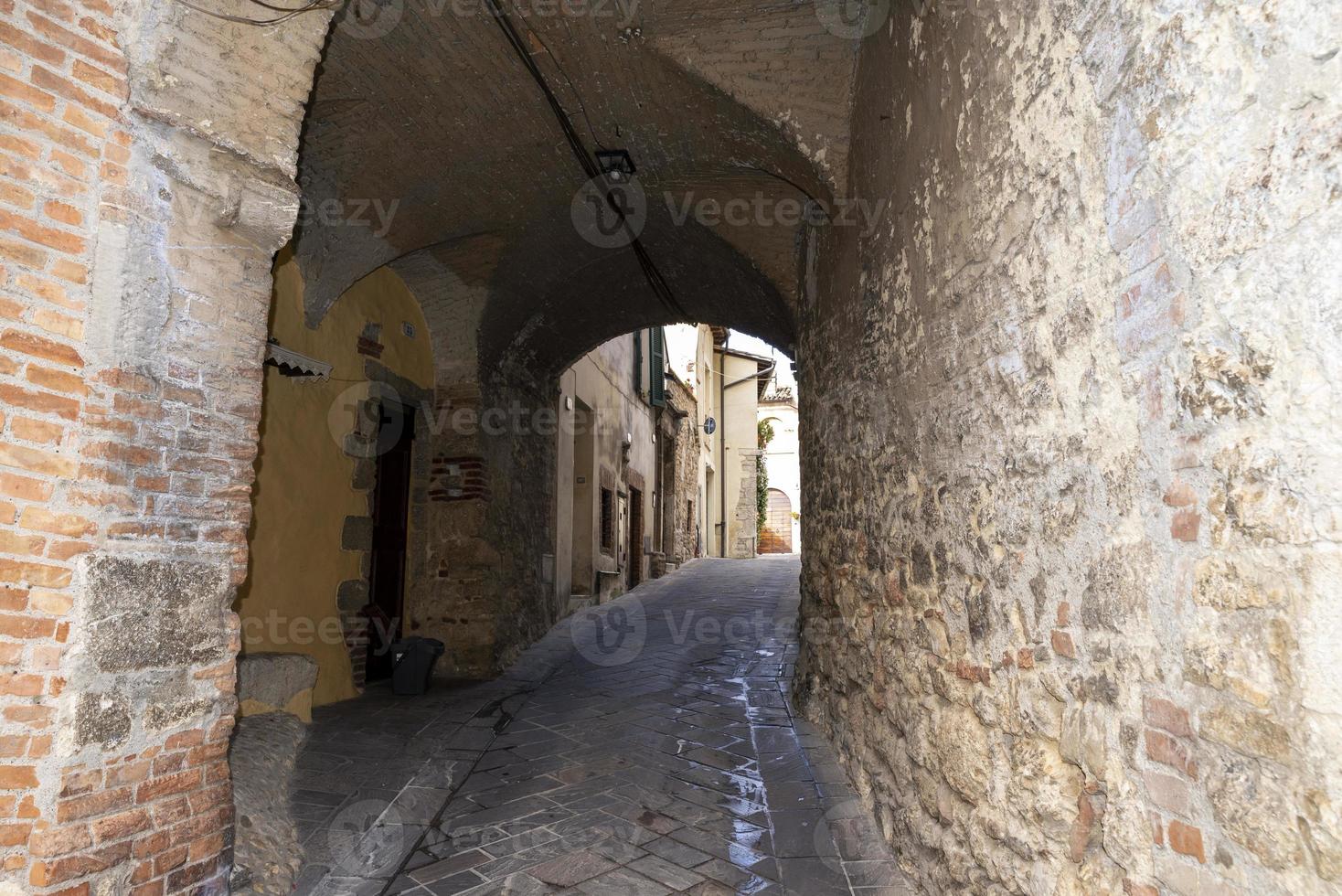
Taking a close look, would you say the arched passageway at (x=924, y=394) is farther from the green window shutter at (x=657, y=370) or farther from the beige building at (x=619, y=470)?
the green window shutter at (x=657, y=370)

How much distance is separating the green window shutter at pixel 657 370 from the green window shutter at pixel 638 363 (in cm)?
36

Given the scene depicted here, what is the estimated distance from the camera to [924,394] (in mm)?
2902

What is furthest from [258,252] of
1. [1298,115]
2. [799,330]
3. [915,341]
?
[799,330]

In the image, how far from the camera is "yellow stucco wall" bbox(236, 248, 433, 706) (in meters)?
4.90

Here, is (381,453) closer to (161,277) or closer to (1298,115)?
(161,277)

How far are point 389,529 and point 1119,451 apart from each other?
Answer: 6000mm

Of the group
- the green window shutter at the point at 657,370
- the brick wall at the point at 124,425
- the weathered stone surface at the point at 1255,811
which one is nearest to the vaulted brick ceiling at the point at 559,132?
the brick wall at the point at 124,425

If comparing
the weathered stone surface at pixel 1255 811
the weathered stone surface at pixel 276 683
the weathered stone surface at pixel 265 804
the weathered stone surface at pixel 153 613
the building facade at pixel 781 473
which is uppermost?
the building facade at pixel 781 473

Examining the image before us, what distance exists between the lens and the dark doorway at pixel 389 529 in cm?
641

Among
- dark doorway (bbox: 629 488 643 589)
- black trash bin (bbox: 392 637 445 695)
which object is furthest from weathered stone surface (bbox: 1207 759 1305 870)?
dark doorway (bbox: 629 488 643 589)

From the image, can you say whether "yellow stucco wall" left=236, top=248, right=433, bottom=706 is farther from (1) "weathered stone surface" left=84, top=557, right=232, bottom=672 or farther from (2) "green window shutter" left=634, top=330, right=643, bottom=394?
(2) "green window shutter" left=634, top=330, right=643, bottom=394

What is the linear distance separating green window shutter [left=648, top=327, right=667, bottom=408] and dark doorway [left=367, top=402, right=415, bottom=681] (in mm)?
8304

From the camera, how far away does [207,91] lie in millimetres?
2723

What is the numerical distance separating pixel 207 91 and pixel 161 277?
0.64 meters
